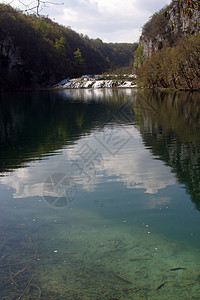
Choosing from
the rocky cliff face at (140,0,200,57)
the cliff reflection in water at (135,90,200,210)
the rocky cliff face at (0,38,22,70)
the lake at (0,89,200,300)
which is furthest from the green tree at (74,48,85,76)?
the lake at (0,89,200,300)

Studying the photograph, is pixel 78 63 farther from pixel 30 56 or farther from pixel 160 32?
pixel 160 32

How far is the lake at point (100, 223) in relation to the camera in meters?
4.04

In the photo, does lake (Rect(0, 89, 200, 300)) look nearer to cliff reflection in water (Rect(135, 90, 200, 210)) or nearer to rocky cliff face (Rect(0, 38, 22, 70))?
cliff reflection in water (Rect(135, 90, 200, 210))

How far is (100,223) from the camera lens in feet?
19.0

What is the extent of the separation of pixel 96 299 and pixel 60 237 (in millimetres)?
1698

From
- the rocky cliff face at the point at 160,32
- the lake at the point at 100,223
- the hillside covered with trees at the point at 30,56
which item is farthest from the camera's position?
the hillside covered with trees at the point at 30,56

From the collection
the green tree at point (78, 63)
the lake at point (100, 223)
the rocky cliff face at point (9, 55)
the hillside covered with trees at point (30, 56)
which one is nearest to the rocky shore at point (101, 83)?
the hillside covered with trees at point (30, 56)

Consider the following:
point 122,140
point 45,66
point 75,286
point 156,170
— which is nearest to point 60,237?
point 75,286

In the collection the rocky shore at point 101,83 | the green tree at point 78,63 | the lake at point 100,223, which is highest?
the green tree at point 78,63

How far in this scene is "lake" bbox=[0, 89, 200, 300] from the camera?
404 cm

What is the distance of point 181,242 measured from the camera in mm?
4988

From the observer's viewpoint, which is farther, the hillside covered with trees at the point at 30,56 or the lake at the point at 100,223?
the hillside covered with trees at the point at 30,56

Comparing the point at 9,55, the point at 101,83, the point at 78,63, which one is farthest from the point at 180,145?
the point at 78,63

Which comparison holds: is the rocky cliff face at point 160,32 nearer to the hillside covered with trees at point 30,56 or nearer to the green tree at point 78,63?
the green tree at point 78,63
